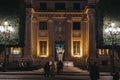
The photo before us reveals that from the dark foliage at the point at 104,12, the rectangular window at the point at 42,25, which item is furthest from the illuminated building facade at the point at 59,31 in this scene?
the dark foliage at the point at 104,12

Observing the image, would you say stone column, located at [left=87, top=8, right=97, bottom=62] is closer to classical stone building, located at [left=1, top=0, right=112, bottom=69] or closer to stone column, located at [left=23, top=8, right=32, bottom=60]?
classical stone building, located at [left=1, top=0, right=112, bottom=69]

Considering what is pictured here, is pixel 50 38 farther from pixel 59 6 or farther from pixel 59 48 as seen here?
pixel 59 6

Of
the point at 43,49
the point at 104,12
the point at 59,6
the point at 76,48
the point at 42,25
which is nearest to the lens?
the point at 104,12

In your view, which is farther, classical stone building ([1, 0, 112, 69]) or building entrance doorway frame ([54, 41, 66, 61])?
building entrance doorway frame ([54, 41, 66, 61])

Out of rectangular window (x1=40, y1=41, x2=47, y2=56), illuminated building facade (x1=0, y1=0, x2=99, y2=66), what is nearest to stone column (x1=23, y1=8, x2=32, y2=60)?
illuminated building facade (x1=0, y1=0, x2=99, y2=66)

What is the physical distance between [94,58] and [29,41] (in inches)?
464

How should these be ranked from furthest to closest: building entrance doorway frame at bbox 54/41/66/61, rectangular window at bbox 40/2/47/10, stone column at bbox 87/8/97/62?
rectangular window at bbox 40/2/47/10, building entrance doorway frame at bbox 54/41/66/61, stone column at bbox 87/8/97/62

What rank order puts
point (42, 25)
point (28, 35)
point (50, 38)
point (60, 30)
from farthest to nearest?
point (60, 30) < point (42, 25) < point (50, 38) < point (28, 35)

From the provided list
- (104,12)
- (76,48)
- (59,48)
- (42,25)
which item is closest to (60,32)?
(59,48)

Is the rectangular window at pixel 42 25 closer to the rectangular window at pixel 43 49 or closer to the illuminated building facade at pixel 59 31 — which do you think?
the illuminated building facade at pixel 59 31

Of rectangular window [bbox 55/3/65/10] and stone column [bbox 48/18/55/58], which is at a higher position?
rectangular window [bbox 55/3/65/10]

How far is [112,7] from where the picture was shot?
75500 mm

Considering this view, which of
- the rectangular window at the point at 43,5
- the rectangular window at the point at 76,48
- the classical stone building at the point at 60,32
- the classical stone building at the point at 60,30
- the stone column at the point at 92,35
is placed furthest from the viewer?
the rectangular window at the point at 43,5

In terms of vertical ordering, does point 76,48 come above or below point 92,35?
below
